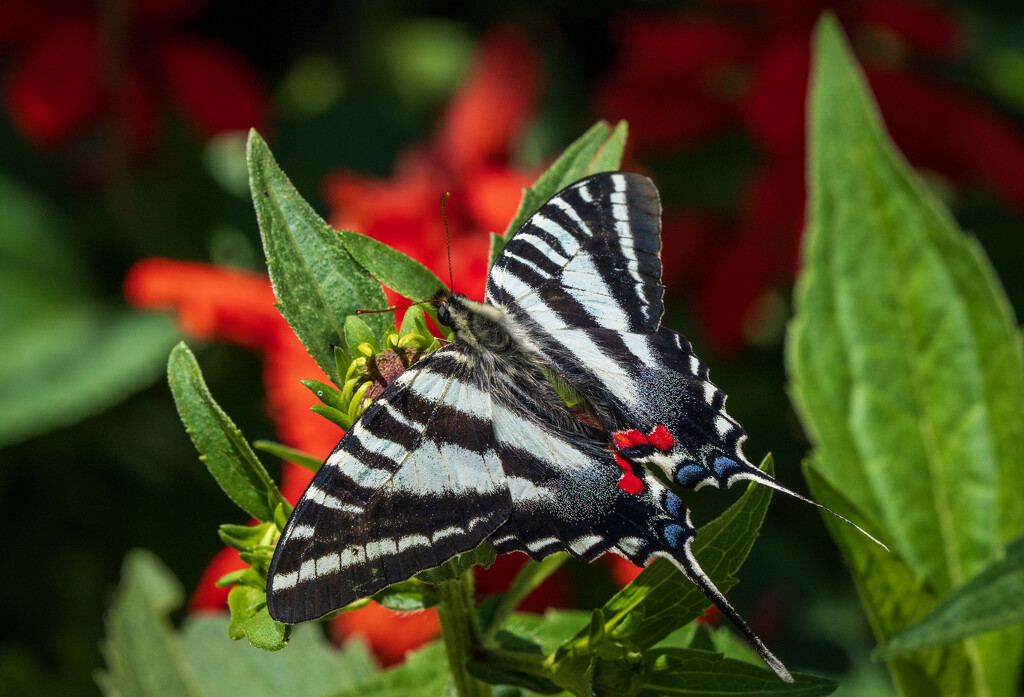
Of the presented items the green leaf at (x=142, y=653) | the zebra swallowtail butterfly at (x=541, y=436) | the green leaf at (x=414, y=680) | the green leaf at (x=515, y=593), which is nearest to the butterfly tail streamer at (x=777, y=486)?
the zebra swallowtail butterfly at (x=541, y=436)

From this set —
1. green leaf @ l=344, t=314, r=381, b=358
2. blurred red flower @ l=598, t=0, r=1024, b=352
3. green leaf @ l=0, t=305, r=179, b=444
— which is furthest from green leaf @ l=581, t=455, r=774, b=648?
green leaf @ l=0, t=305, r=179, b=444

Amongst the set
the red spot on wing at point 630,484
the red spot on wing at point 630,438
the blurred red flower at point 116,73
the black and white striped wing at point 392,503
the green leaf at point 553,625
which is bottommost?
the green leaf at point 553,625

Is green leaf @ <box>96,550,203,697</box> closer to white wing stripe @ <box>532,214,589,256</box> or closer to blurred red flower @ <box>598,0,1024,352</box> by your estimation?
white wing stripe @ <box>532,214,589,256</box>

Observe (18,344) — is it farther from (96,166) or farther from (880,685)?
(880,685)

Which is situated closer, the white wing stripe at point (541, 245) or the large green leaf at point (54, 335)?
the white wing stripe at point (541, 245)

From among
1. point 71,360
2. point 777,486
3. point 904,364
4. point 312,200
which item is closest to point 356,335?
point 777,486

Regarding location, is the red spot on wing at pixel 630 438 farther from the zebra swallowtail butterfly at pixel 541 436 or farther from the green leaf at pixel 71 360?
the green leaf at pixel 71 360

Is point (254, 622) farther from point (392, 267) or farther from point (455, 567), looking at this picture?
point (392, 267)

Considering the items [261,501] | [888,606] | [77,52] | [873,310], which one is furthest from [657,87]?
[261,501]
